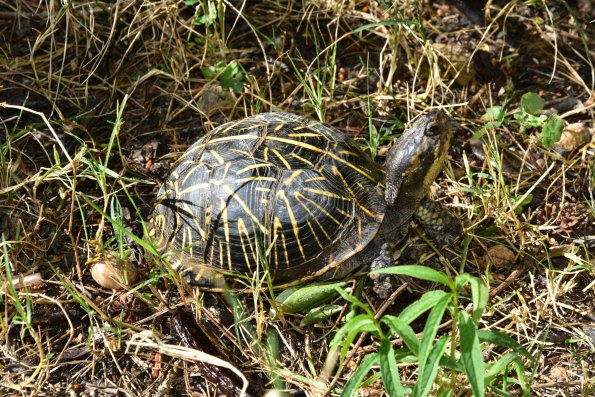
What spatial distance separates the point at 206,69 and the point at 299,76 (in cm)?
53

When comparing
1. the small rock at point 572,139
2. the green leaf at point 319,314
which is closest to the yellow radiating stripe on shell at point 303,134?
the green leaf at point 319,314

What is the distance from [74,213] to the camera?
3.00m

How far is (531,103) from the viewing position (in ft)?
10.3

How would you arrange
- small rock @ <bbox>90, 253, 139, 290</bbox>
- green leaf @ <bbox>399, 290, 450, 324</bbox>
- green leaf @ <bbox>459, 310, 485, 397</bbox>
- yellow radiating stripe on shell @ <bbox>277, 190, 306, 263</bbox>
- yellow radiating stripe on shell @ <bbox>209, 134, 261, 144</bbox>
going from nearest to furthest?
green leaf @ <bbox>459, 310, 485, 397</bbox>, green leaf @ <bbox>399, 290, 450, 324</bbox>, yellow radiating stripe on shell @ <bbox>277, 190, 306, 263</bbox>, yellow radiating stripe on shell @ <bbox>209, 134, 261, 144</bbox>, small rock @ <bbox>90, 253, 139, 290</bbox>

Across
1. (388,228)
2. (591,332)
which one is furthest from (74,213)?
(591,332)

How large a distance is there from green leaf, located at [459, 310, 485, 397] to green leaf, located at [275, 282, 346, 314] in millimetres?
884

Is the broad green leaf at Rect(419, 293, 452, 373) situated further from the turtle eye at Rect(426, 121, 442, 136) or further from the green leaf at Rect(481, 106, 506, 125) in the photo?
the green leaf at Rect(481, 106, 506, 125)

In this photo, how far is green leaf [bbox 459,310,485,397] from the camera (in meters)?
1.65

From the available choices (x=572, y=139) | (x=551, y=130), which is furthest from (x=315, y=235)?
(x=572, y=139)

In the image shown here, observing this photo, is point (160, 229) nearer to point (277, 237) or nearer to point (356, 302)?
point (277, 237)

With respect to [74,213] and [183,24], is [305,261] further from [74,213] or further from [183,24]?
[183,24]

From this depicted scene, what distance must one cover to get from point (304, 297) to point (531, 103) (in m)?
1.46

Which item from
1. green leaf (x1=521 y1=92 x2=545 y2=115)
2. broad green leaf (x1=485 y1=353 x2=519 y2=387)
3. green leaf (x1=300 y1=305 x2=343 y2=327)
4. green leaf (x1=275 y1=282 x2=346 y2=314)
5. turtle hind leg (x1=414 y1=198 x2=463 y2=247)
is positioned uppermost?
green leaf (x1=521 y1=92 x2=545 y2=115)

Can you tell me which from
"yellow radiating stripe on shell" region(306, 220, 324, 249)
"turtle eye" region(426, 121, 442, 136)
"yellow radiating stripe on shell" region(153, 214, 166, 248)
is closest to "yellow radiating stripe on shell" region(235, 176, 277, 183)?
"yellow radiating stripe on shell" region(306, 220, 324, 249)
